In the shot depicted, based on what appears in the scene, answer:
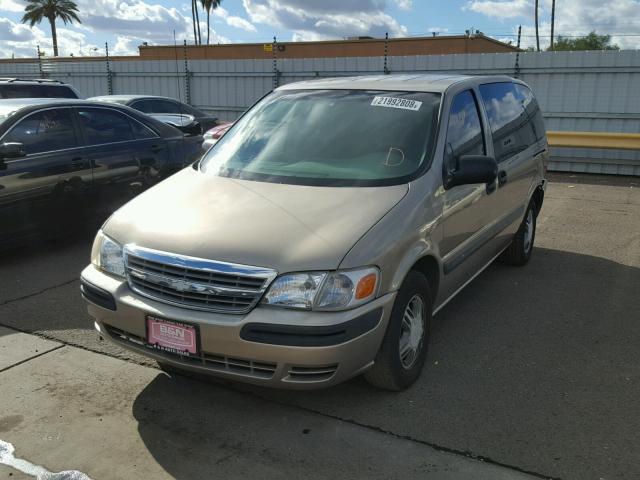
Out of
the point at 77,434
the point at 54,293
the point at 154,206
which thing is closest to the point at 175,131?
the point at 54,293

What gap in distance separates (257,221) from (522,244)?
359 cm

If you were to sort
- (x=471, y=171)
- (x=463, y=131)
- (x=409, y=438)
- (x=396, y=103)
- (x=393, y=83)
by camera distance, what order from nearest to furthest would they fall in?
(x=409, y=438), (x=471, y=171), (x=396, y=103), (x=463, y=131), (x=393, y=83)

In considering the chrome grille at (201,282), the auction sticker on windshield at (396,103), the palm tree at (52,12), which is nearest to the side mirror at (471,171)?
the auction sticker on windshield at (396,103)

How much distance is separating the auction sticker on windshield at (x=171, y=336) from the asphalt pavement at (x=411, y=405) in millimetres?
468

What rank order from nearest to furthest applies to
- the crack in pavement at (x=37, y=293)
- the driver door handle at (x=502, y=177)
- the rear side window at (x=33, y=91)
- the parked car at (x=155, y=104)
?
the driver door handle at (x=502, y=177), the crack in pavement at (x=37, y=293), the rear side window at (x=33, y=91), the parked car at (x=155, y=104)

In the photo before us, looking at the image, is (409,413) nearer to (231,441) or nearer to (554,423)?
(554,423)

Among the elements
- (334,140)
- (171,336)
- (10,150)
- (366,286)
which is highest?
(334,140)

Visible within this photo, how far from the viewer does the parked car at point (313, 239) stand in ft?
9.54

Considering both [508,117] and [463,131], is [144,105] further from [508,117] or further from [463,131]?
[463,131]

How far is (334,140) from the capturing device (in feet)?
13.1

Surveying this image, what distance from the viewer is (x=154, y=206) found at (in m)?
3.56

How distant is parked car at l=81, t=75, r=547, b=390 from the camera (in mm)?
2908

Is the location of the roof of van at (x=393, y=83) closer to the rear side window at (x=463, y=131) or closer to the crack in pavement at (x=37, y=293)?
the rear side window at (x=463, y=131)

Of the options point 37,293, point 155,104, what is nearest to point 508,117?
point 37,293
